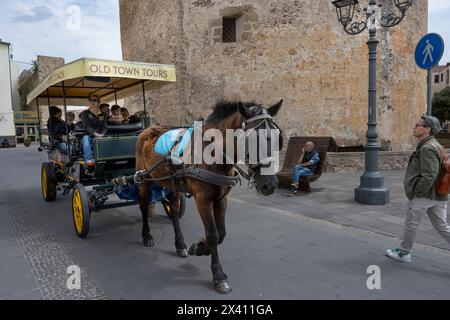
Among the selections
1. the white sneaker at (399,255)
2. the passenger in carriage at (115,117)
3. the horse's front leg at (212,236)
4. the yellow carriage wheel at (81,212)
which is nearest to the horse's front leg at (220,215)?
the horse's front leg at (212,236)

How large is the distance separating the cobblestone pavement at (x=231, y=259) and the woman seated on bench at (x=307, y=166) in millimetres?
1405

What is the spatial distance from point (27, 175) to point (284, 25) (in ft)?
33.8

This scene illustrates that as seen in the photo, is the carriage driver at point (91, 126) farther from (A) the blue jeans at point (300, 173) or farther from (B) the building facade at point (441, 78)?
(B) the building facade at point (441, 78)

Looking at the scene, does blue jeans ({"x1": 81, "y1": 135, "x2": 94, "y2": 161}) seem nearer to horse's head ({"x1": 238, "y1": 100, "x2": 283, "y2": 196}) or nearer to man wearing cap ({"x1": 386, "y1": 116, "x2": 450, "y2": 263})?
horse's head ({"x1": 238, "y1": 100, "x2": 283, "y2": 196})

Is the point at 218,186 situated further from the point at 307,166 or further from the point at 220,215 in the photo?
the point at 307,166

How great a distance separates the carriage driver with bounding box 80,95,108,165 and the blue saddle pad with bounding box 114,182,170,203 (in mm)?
704

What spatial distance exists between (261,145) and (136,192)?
9.43 feet

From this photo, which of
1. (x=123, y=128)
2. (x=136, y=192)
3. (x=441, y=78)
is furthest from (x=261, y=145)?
(x=441, y=78)

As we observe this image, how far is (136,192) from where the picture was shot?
203 inches

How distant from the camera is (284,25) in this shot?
11.5 meters

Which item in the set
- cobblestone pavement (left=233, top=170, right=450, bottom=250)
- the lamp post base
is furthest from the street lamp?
cobblestone pavement (left=233, top=170, right=450, bottom=250)

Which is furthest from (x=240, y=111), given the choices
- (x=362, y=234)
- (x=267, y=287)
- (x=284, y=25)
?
(x=284, y=25)

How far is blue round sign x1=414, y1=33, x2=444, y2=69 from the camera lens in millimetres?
5138

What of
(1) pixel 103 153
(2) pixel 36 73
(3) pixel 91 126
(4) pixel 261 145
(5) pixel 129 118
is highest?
(2) pixel 36 73
